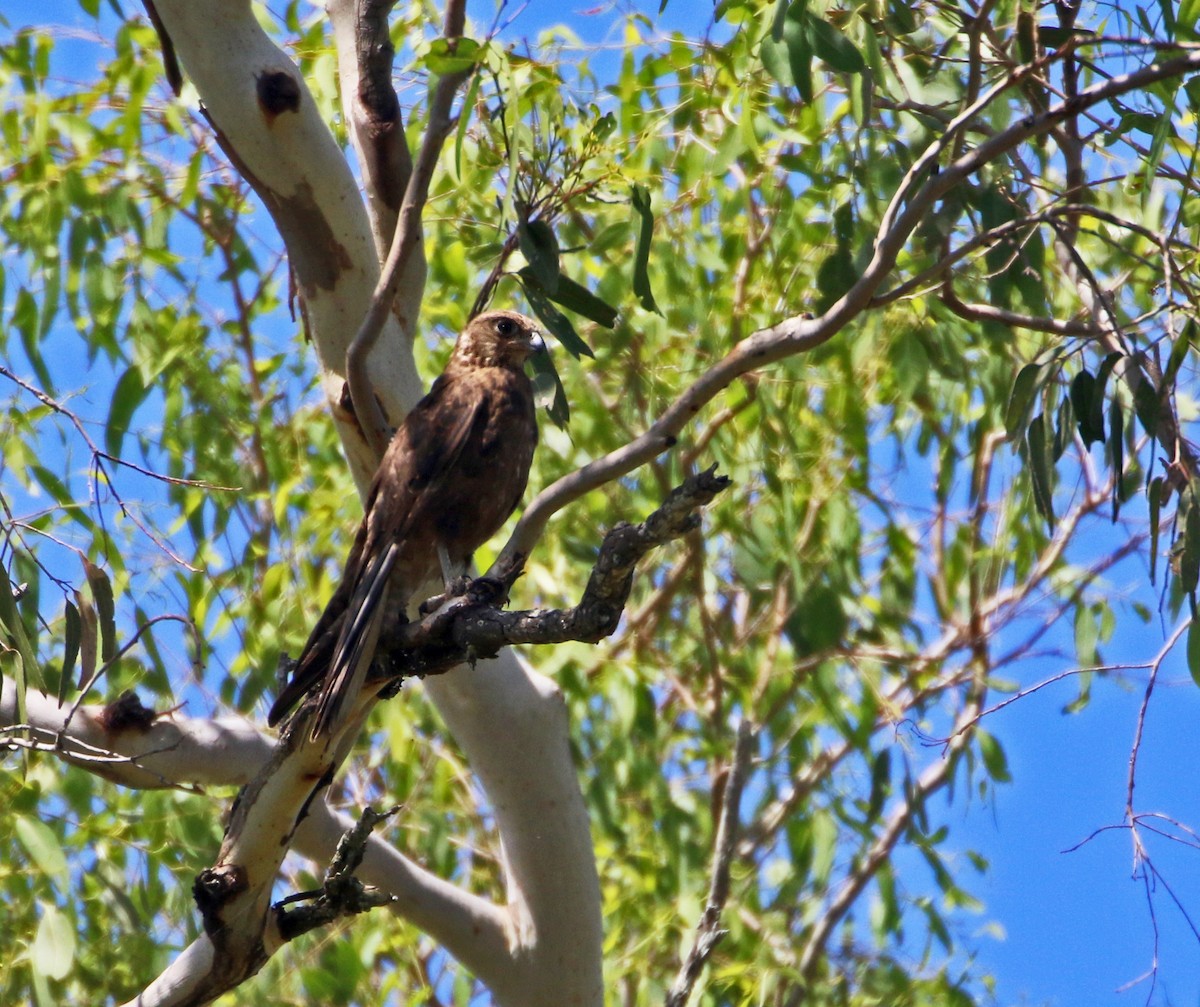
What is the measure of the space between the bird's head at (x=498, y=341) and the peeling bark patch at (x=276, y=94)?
2.56 ft

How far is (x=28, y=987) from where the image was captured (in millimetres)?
4180

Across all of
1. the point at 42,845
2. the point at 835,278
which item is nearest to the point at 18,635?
the point at 42,845

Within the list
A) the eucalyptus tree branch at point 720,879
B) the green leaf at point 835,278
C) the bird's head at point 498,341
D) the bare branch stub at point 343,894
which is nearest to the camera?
the bare branch stub at point 343,894

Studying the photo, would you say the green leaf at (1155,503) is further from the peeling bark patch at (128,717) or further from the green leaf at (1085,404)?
the peeling bark patch at (128,717)

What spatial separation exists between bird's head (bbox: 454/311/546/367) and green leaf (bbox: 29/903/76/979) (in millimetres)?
1712

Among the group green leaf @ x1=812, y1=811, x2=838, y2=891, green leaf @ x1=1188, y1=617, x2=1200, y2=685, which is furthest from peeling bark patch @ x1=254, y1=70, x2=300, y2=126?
green leaf @ x1=812, y1=811, x2=838, y2=891

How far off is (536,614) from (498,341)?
1600 millimetres

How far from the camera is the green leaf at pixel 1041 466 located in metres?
3.17

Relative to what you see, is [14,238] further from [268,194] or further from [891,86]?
[891,86]

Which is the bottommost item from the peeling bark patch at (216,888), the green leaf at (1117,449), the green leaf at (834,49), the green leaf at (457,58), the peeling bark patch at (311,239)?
the peeling bark patch at (216,888)

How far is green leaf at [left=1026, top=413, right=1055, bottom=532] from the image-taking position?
317cm

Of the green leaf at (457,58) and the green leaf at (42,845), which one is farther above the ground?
the green leaf at (457,58)

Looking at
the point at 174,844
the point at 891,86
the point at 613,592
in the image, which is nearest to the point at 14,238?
the point at 174,844

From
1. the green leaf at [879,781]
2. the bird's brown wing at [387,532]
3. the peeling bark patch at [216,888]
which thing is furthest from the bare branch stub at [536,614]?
the green leaf at [879,781]
